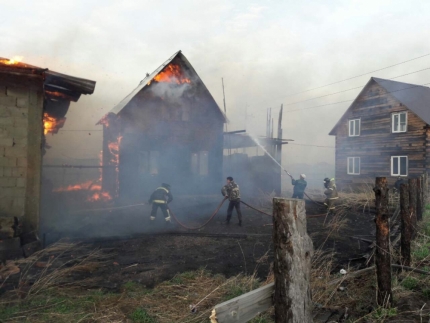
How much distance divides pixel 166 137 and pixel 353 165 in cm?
1545

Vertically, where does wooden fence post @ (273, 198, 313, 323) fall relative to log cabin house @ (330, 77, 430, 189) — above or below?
below

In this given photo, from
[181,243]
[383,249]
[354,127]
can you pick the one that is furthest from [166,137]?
[354,127]

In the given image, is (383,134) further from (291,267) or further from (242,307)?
(242,307)

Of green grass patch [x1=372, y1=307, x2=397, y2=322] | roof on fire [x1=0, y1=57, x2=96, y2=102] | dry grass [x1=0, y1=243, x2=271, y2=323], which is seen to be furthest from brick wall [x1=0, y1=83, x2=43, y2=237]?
green grass patch [x1=372, y1=307, x2=397, y2=322]

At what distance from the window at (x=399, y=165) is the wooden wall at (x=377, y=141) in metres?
0.24

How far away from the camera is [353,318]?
11.8 ft

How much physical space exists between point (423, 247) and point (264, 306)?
5.95 metres

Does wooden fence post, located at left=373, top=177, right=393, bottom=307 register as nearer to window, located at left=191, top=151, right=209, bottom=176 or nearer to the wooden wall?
window, located at left=191, top=151, right=209, bottom=176

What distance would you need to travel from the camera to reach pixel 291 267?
2125 mm

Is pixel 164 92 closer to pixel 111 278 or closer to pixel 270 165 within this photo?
pixel 270 165

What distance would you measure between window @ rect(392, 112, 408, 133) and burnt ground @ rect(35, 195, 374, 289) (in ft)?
34.9

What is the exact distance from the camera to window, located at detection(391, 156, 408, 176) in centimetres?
1976

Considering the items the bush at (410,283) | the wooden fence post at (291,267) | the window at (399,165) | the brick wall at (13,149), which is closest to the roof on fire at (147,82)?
the brick wall at (13,149)

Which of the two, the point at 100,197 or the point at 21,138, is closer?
the point at 21,138
